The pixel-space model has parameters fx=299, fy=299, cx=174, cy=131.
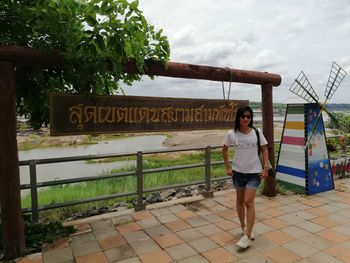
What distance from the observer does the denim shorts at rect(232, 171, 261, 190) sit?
10.7 ft

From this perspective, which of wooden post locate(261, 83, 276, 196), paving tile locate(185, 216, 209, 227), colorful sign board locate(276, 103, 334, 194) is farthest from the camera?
colorful sign board locate(276, 103, 334, 194)

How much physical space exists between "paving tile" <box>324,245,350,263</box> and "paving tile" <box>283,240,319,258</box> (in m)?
0.14

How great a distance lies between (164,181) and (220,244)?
4.93 metres

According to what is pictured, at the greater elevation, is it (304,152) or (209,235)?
(304,152)

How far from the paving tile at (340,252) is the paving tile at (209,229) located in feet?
4.09

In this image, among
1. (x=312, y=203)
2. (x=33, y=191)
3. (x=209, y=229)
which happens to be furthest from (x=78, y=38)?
(x=312, y=203)

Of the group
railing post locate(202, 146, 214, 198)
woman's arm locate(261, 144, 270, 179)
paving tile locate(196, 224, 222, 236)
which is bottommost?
paving tile locate(196, 224, 222, 236)

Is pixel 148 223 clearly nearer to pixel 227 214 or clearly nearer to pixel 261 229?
pixel 227 214

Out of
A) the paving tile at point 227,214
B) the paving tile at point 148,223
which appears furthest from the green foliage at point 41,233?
the paving tile at point 227,214

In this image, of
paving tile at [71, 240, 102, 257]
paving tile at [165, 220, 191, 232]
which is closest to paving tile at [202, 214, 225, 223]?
paving tile at [165, 220, 191, 232]

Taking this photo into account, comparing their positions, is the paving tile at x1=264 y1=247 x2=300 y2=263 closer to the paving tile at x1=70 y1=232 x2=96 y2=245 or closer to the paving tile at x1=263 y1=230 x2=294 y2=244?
the paving tile at x1=263 y1=230 x2=294 y2=244

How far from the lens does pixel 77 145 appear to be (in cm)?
2219

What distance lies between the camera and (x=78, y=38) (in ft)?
10.0

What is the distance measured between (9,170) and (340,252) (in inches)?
142
